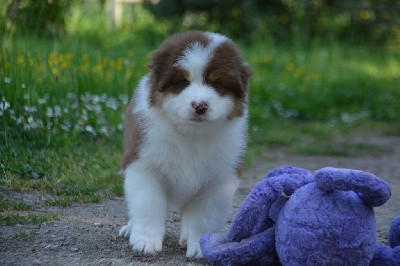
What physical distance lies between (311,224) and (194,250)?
84cm

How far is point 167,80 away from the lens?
3.83m

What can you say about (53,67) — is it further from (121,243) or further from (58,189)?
(121,243)

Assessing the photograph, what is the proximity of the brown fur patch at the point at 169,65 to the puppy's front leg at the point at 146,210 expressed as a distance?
42cm

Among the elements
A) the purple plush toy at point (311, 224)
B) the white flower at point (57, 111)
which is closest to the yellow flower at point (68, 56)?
the white flower at point (57, 111)

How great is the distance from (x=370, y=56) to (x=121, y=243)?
1002 cm

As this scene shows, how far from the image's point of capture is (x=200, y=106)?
3.70 meters

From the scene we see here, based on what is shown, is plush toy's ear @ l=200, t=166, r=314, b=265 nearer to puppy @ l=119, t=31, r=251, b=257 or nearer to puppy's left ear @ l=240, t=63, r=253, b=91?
puppy @ l=119, t=31, r=251, b=257

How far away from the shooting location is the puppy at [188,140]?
3789 mm

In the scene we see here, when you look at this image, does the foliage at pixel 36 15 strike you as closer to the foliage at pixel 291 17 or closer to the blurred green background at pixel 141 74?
the blurred green background at pixel 141 74

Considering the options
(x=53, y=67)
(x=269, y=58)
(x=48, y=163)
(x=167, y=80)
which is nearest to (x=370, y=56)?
(x=269, y=58)

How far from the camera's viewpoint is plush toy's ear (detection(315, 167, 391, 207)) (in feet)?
10.5

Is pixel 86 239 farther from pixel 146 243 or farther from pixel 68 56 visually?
pixel 68 56

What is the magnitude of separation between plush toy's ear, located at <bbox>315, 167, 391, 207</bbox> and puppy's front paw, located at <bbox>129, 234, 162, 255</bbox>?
1.05 meters

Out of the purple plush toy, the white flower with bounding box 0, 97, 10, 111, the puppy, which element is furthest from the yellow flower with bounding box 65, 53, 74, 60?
the purple plush toy
